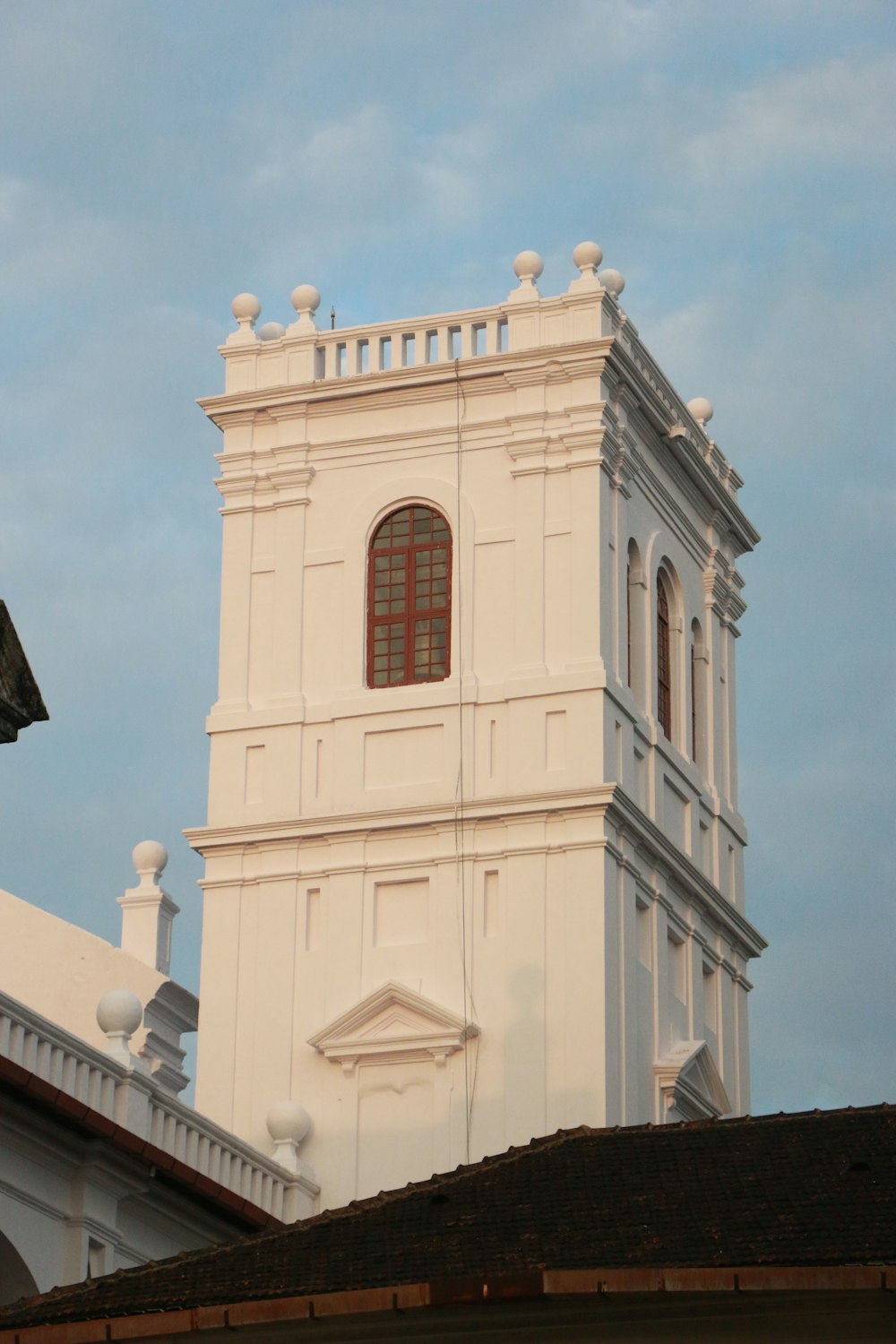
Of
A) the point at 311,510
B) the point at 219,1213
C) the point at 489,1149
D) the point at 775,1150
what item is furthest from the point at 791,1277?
the point at 311,510

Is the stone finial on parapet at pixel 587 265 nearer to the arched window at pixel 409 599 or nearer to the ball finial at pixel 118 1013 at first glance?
the arched window at pixel 409 599

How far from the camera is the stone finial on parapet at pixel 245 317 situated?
143 feet

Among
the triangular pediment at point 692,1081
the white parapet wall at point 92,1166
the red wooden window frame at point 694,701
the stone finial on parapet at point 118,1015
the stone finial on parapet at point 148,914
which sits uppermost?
the red wooden window frame at point 694,701

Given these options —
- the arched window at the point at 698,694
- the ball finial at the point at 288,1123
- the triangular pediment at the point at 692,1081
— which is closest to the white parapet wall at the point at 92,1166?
the ball finial at the point at 288,1123

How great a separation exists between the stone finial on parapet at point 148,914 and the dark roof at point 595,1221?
20998mm

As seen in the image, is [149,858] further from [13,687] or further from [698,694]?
[13,687]

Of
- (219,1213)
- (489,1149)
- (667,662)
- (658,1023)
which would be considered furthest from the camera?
(667,662)

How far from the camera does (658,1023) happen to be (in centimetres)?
4053

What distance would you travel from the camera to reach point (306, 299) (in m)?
43.8

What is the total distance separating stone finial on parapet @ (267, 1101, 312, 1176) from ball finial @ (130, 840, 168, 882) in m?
6.78

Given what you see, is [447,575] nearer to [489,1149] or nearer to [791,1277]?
[489,1149]

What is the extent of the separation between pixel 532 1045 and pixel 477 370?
909cm

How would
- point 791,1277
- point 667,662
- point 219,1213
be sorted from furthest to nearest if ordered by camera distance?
point 667,662, point 219,1213, point 791,1277

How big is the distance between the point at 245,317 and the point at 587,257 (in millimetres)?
4931
